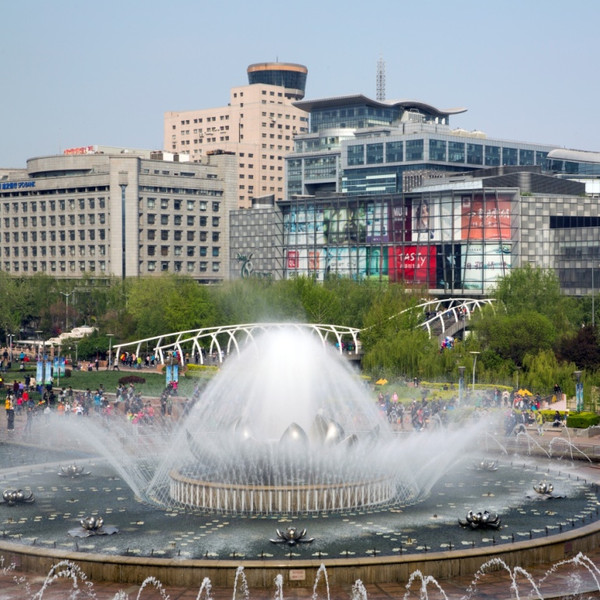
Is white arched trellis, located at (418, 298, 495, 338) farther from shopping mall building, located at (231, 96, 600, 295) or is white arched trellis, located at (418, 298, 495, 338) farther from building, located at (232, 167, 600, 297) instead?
shopping mall building, located at (231, 96, 600, 295)

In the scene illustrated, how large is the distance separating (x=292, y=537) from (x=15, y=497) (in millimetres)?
9897

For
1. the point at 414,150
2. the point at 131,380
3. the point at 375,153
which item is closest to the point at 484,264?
the point at 414,150

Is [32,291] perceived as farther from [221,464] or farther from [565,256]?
[221,464]

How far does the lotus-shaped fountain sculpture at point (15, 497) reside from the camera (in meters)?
33.2

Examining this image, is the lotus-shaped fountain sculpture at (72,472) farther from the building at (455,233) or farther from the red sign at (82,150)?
the red sign at (82,150)

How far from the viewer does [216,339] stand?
8750 centimetres

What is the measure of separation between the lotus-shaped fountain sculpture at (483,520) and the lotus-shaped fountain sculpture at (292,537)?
437 cm

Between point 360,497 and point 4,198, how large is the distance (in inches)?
5662

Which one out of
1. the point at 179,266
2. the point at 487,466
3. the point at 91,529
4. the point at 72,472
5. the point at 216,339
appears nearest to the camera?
the point at 91,529

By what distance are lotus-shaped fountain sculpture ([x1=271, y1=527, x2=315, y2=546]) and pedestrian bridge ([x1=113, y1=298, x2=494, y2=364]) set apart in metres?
53.7

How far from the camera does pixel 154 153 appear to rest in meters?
165

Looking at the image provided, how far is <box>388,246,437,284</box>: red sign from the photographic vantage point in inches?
4747

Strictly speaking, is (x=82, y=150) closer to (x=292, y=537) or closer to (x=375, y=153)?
(x=375, y=153)

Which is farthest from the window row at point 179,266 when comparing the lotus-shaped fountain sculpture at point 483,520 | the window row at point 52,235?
the lotus-shaped fountain sculpture at point 483,520
